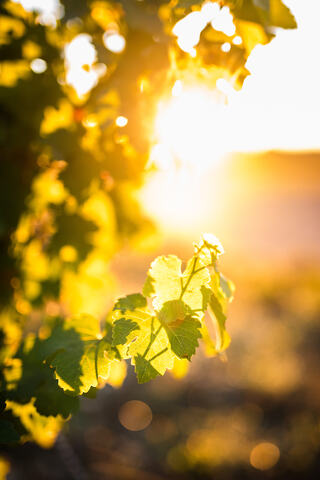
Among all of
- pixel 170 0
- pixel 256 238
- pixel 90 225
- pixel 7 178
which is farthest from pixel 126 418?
pixel 256 238

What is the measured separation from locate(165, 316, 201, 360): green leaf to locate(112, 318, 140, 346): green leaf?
89mm

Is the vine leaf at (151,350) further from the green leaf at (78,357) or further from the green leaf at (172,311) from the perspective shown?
the green leaf at (78,357)

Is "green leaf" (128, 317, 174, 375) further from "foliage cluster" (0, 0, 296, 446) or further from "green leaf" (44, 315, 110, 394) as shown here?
"green leaf" (44, 315, 110, 394)

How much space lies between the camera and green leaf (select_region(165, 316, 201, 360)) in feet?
2.84

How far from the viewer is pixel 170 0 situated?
1242 mm

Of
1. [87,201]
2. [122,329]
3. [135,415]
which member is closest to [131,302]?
[122,329]

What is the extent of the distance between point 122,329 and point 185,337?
0.47 feet

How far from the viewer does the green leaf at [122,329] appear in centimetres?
87

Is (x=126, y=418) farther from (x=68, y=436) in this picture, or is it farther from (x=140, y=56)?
(x=140, y=56)

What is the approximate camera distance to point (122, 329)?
88 cm

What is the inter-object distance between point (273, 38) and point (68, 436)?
430 cm

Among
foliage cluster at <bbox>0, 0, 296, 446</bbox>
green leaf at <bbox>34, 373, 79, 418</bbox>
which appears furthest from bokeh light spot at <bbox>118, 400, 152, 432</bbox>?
green leaf at <bbox>34, 373, 79, 418</bbox>

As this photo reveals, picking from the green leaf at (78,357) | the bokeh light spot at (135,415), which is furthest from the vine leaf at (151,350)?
the bokeh light spot at (135,415)

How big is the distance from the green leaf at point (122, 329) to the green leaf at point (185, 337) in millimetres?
89
